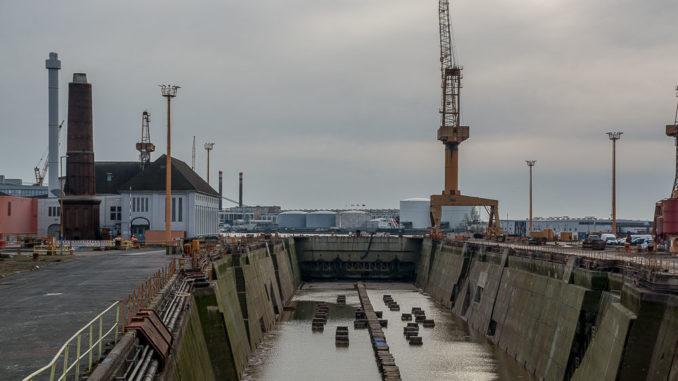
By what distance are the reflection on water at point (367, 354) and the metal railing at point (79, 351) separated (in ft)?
61.7

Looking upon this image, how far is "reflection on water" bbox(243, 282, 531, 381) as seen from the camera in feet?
137

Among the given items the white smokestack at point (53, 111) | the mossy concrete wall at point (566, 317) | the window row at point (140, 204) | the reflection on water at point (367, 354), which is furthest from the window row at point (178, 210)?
the mossy concrete wall at point (566, 317)

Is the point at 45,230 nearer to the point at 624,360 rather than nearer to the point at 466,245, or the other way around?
the point at 466,245

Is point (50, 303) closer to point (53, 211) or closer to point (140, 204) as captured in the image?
point (140, 204)

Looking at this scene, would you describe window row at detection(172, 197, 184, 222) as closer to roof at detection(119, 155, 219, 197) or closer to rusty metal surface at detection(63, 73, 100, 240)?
roof at detection(119, 155, 219, 197)

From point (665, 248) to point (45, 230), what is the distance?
76528mm

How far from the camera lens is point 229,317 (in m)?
39.4

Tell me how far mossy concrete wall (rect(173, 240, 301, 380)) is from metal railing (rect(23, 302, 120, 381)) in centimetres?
251

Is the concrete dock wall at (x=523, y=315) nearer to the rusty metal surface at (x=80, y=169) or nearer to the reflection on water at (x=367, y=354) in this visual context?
the reflection on water at (x=367, y=354)

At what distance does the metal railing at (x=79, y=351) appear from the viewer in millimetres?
15398

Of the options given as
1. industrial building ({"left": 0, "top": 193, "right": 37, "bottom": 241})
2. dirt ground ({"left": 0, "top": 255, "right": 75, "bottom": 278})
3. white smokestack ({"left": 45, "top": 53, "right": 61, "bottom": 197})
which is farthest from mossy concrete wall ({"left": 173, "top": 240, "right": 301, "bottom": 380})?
white smokestack ({"left": 45, "top": 53, "right": 61, "bottom": 197})

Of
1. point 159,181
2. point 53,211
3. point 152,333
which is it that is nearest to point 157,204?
point 159,181

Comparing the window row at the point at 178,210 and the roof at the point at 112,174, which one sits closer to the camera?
the window row at the point at 178,210

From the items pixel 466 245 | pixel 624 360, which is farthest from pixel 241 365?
pixel 466 245
